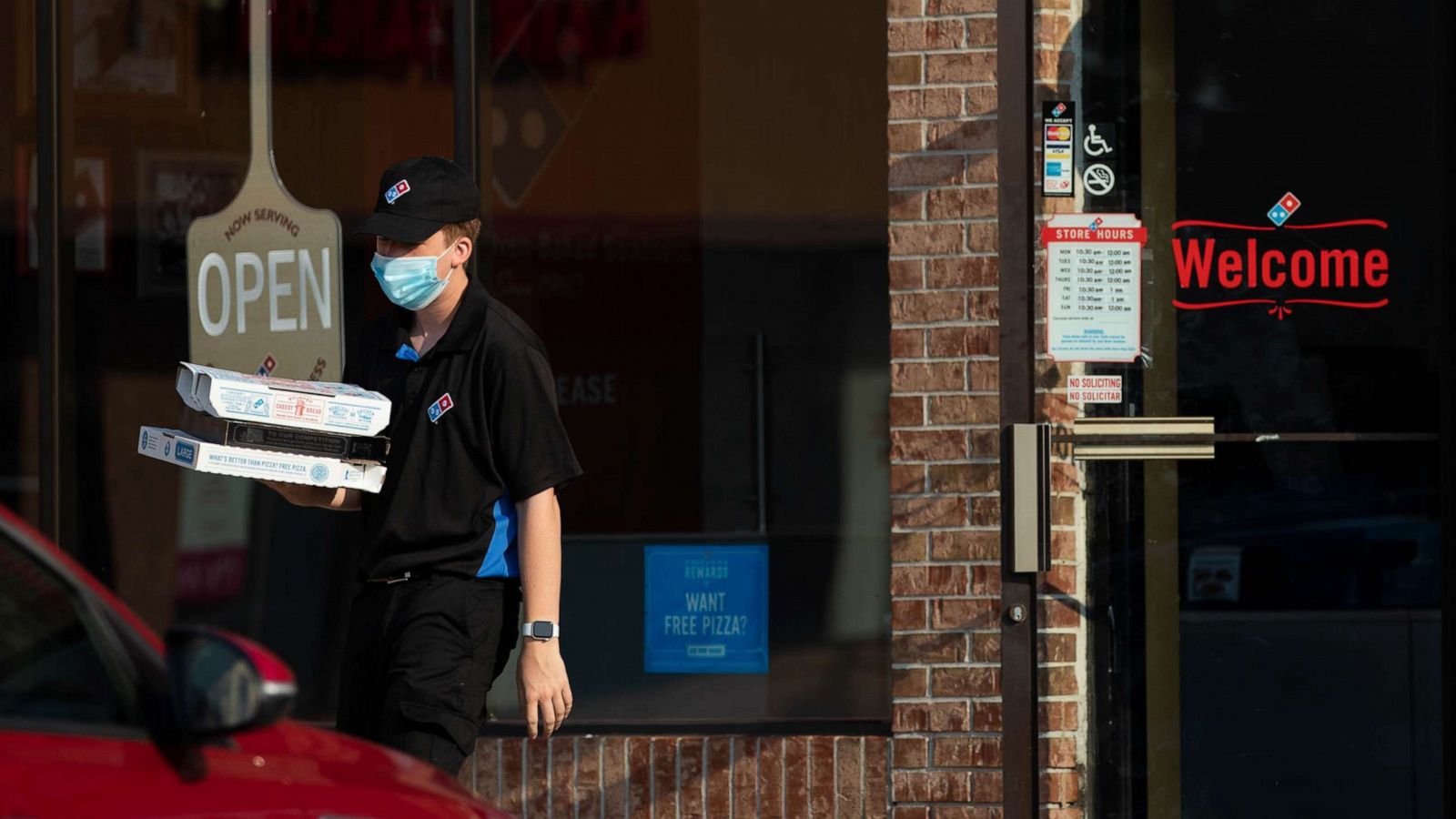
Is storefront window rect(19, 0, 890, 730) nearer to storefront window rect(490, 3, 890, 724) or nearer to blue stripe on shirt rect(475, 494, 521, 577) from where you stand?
storefront window rect(490, 3, 890, 724)

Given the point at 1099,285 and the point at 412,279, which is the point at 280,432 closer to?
the point at 412,279

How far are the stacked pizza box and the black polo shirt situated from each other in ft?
0.23

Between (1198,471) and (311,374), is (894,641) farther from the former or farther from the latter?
(311,374)

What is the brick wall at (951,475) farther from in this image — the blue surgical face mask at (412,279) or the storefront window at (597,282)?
the blue surgical face mask at (412,279)

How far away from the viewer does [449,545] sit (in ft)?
13.2

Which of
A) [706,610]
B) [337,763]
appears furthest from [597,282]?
[337,763]

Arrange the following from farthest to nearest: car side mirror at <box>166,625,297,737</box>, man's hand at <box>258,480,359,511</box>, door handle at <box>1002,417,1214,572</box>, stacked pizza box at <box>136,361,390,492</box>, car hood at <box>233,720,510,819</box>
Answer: door handle at <box>1002,417,1214,572</box>, man's hand at <box>258,480,359,511</box>, stacked pizza box at <box>136,361,390,492</box>, car hood at <box>233,720,510,819</box>, car side mirror at <box>166,625,297,737</box>

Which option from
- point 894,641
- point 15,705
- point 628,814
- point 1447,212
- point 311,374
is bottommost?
point 628,814

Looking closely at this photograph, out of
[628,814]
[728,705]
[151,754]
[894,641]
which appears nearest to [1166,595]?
[894,641]

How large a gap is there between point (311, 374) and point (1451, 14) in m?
3.65

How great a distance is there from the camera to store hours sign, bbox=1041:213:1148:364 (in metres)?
5.54

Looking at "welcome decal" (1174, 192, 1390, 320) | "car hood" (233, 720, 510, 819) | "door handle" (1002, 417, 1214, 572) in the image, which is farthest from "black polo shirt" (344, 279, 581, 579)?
"welcome decal" (1174, 192, 1390, 320)

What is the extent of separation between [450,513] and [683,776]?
76.7 inches

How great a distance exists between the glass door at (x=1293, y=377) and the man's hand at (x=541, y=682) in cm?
215
